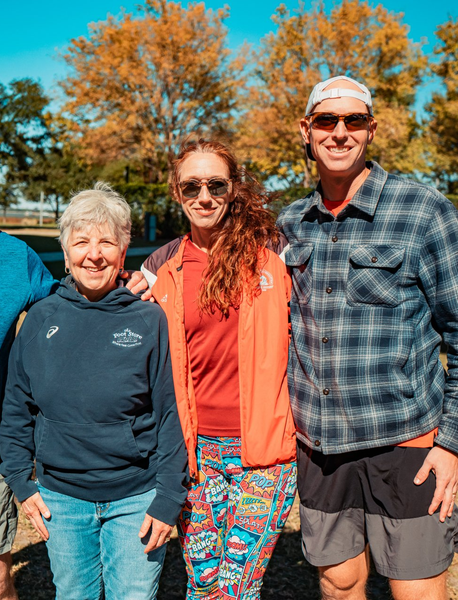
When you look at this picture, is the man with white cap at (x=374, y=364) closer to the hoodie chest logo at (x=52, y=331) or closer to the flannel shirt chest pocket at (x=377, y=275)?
the flannel shirt chest pocket at (x=377, y=275)

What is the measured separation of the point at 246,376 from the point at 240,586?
94 centimetres

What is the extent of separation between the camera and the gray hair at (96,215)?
2.21 m

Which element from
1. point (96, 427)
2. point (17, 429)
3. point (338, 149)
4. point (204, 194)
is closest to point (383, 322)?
point (338, 149)

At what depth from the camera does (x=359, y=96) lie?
238cm

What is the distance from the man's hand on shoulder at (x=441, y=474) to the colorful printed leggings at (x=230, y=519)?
568mm

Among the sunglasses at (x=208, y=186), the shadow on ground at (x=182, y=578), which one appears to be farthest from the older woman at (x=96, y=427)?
the shadow on ground at (x=182, y=578)

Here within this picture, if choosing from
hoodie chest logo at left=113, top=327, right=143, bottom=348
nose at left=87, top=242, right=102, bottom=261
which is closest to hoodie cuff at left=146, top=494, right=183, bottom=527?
hoodie chest logo at left=113, top=327, right=143, bottom=348

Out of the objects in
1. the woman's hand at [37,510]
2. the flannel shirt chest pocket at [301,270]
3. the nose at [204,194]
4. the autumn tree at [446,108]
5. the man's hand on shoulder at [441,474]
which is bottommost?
the woman's hand at [37,510]

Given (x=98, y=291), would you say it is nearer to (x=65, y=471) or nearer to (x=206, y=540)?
(x=65, y=471)

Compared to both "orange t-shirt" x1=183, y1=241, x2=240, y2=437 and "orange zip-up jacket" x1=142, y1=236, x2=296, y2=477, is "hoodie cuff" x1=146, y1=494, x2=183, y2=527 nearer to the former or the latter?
"orange zip-up jacket" x1=142, y1=236, x2=296, y2=477

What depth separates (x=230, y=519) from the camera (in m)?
2.48

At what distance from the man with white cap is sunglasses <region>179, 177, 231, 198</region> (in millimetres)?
451

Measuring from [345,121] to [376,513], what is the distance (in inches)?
66.9

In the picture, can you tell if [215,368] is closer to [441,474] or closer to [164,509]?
[164,509]
